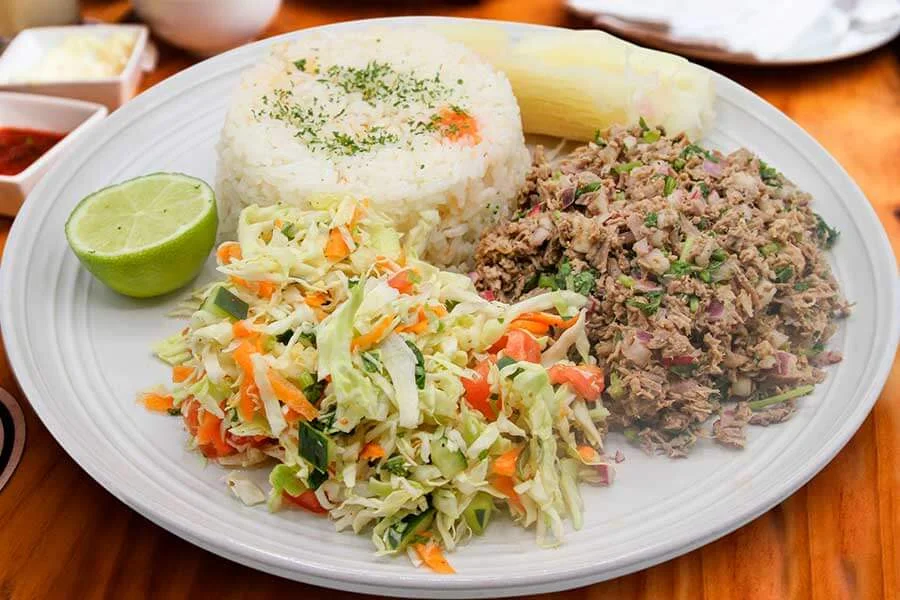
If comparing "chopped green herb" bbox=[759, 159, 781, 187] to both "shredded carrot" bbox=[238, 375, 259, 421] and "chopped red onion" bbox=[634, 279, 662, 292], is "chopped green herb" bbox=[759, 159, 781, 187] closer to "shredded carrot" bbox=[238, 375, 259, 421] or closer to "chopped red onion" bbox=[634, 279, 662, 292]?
"chopped red onion" bbox=[634, 279, 662, 292]

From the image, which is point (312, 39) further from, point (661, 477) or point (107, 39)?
point (661, 477)

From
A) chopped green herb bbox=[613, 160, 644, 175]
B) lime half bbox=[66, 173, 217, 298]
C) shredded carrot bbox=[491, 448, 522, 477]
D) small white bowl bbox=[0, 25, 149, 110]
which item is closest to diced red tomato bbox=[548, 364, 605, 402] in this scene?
shredded carrot bbox=[491, 448, 522, 477]

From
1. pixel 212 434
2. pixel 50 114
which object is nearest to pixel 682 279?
pixel 212 434

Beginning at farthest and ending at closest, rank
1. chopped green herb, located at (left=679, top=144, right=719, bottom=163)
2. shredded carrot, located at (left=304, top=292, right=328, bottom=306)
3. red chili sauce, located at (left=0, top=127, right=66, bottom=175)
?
red chili sauce, located at (left=0, top=127, right=66, bottom=175), chopped green herb, located at (left=679, top=144, right=719, bottom=163), shredded carrot, located at (left=304, top=292, right=328, bottom=306)

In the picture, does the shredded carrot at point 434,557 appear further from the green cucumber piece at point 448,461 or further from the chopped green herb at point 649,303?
the chopped green herb at point 649,303

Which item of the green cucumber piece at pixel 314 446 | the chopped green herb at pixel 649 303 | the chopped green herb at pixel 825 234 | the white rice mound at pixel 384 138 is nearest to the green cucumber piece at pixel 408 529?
the green cucumber piece at pixel 314 446

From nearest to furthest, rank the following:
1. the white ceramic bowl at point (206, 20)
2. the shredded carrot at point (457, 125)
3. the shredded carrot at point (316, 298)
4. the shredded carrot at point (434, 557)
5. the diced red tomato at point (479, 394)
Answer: the shredded carrot at point (434, 557) < the diced red tomato at point (479, 394) < the shredded carrot at point (316, 298) < the shredded carrot at point (457, 125) < the white ceramic bowl at point (206, 20)

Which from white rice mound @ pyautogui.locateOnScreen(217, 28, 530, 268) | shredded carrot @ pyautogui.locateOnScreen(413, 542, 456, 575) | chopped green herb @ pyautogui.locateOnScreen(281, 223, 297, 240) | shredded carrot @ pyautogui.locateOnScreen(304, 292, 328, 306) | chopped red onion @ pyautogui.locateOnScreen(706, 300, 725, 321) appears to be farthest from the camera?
white rice mound @ pyautogui.locateOnScreen(217, 28, 530, 268)
